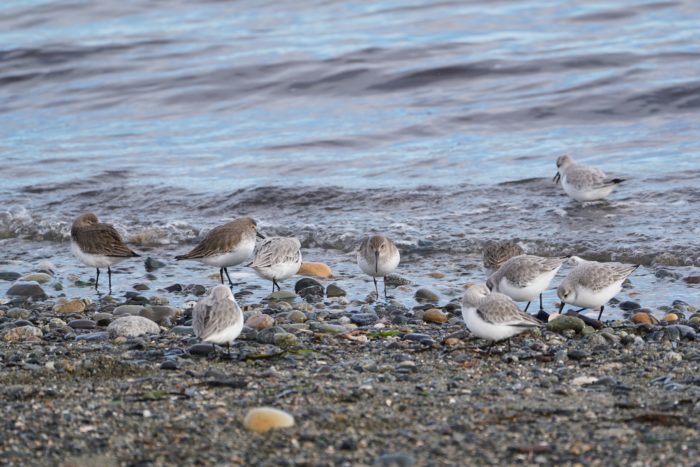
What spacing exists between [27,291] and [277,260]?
2.55m

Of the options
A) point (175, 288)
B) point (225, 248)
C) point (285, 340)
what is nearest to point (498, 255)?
point (225, 248)

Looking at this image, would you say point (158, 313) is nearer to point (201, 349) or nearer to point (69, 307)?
point (69, 307)

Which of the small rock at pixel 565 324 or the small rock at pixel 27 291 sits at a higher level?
the small rock at pixel 565 324

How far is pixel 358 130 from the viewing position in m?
18.5

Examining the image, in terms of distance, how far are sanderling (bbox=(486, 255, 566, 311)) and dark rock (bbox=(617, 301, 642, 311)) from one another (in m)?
0.84

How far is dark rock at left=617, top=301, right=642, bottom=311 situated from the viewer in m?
9.95

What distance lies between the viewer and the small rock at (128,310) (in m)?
9.77

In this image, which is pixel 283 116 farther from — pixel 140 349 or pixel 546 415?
pixel 546 415

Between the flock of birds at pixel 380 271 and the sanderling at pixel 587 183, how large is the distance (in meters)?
3.11

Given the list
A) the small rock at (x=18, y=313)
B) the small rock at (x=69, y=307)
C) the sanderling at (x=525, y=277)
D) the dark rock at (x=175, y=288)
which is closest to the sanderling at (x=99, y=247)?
the dark rock at (x=175, y=288)

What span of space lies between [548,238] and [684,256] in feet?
5.90

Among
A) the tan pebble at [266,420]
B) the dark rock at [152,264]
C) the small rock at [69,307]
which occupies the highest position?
the tan pebble at [266,420]

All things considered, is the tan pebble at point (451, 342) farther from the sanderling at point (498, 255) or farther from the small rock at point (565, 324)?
the sanderling at point (498, 255)

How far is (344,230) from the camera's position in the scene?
1357 cm
